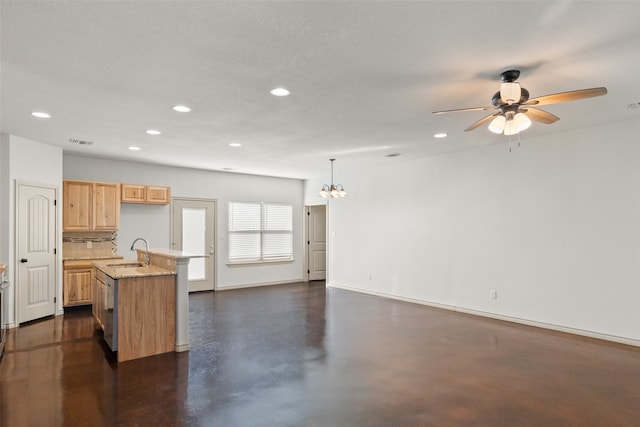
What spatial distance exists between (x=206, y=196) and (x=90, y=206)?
2370mm

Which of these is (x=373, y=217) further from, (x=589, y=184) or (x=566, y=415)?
(x=566, y=415)

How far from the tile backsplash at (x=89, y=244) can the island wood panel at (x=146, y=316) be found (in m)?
3.43

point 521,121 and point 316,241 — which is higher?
point 521,121

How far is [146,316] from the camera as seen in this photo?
4.31 meters

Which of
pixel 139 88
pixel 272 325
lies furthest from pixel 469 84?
pixel 272 325

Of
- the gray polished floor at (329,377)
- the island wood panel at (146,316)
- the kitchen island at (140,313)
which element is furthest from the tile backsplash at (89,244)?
the island wood panel at (146,316)

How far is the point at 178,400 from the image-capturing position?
3170 millimetres

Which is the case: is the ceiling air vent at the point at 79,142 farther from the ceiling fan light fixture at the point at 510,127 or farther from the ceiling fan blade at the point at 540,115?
the ceiling fan blade at the point at 540,115

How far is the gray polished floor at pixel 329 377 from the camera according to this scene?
290 cm

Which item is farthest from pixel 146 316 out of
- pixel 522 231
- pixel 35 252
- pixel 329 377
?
pixel 522 231

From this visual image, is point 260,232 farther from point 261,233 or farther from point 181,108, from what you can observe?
point 181,108

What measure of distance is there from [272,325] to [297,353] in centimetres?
131

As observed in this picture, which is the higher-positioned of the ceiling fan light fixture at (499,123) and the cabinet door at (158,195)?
the ceiling fan light fixture at (499,123)

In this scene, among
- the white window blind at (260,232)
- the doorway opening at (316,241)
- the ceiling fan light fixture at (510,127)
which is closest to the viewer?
the ceiling fan light fixture at (510,127)
